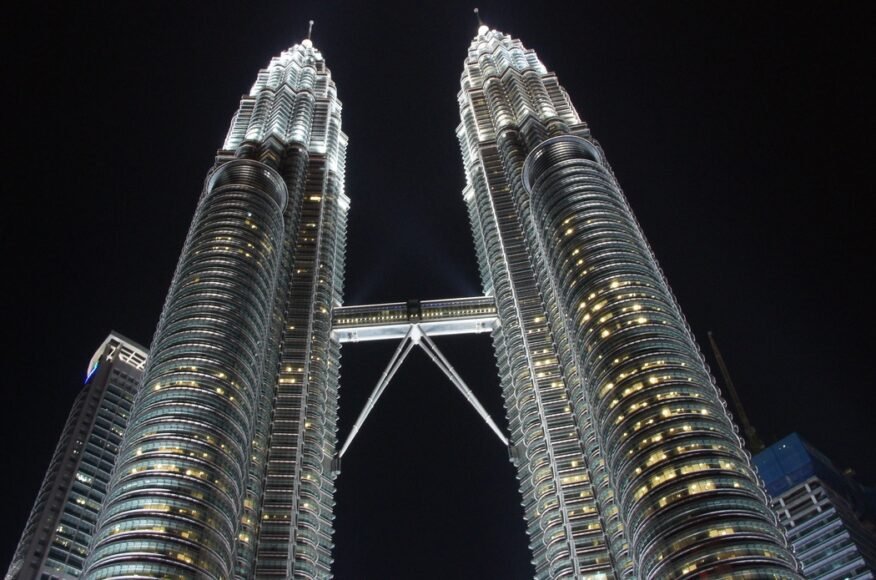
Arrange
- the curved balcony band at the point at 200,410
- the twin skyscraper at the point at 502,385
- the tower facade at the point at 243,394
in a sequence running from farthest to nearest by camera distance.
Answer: the tower facade at the point at 243,394, the twin skyscraper at the point at 502,385, the curved balcony band at the point at 200,410

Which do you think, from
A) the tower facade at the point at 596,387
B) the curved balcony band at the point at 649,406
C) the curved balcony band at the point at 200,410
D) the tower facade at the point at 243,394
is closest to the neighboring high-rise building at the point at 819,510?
the tower facade at the point at 596,387

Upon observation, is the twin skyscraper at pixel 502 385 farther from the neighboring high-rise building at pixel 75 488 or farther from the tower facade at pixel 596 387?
the neighboring high-rise building at pixel 75 488

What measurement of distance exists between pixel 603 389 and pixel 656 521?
2037 cm

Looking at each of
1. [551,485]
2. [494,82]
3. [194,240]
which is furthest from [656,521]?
[494,82]

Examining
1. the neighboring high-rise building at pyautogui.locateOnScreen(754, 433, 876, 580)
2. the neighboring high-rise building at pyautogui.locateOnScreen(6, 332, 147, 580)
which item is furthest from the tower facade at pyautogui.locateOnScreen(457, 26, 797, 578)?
the neighboring high-rise building at pyautogui.locateOnScreen(6, 332, 147, 580)

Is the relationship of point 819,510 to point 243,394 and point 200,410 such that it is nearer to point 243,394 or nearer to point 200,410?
point 243,394

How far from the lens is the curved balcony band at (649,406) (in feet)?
280

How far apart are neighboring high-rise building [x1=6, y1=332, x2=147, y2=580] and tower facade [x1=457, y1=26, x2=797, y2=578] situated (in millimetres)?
85693

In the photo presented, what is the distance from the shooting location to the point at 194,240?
5408 inches

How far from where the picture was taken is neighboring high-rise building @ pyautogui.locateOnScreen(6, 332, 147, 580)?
153 metres

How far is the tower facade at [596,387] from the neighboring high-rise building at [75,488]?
85693mm

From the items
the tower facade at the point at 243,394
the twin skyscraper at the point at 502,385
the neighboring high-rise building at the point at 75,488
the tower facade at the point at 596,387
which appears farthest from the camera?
the neighboring high-rise building at the point at 75,488

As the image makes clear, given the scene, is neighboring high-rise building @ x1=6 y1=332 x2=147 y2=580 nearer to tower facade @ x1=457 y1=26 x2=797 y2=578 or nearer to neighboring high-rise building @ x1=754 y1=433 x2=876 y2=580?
tower facade @ x1=457 y1=26 x2=797 y2=578

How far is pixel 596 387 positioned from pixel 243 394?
149 feet
